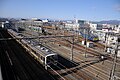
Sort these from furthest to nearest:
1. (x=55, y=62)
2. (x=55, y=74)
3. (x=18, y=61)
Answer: (x=18, y=61) < (x=55, y=62) < (x=55, y=74)

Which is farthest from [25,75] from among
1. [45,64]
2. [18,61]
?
[18,61]

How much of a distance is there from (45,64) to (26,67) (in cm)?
318

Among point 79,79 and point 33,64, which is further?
point 33,64

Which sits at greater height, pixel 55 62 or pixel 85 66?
pixel 55 62

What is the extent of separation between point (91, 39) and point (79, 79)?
100 feet

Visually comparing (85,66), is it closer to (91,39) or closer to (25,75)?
(25,75)

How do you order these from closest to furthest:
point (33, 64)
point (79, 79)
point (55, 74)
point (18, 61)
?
point (79, 79)
point (55, 74)
point (33, 64)
point (18, 61)

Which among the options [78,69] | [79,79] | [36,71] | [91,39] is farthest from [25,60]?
[91,39]

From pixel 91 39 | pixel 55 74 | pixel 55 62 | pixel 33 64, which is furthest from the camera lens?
pixel 91 39

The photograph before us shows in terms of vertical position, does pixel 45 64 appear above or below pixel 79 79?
above

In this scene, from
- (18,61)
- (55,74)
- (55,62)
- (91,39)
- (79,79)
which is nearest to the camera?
(79,79)

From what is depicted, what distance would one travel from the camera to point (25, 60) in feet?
71.9

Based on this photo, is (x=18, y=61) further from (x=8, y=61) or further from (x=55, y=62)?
(x=55, y=62)

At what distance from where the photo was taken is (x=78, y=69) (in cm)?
1875
